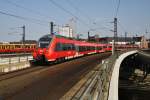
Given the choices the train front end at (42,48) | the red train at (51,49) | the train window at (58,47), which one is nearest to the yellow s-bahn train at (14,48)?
the red train at (51,49)

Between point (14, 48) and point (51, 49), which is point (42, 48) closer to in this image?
point (51, 49)

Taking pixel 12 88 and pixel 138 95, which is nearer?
pixel 12 88

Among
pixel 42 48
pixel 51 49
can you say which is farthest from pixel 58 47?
pixel 42 48

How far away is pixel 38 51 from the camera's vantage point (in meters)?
29.8

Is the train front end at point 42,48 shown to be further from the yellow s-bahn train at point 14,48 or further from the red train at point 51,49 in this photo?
the yellow s-bahn train at point 14,48

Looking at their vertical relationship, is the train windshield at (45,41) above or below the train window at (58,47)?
above

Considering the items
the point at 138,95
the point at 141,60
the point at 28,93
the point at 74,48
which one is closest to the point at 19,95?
the point at 28,93

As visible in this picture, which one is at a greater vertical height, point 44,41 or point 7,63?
point 44,41

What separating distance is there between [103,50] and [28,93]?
7062 cm

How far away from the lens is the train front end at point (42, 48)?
2947 cm

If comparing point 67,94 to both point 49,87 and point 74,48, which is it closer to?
point 49,87

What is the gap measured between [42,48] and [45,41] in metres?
0.79

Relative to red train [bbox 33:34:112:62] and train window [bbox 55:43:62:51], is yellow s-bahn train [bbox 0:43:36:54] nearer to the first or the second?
red train [bbox 33:34:112:62]

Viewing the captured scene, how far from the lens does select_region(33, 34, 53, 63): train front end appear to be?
2947cm
